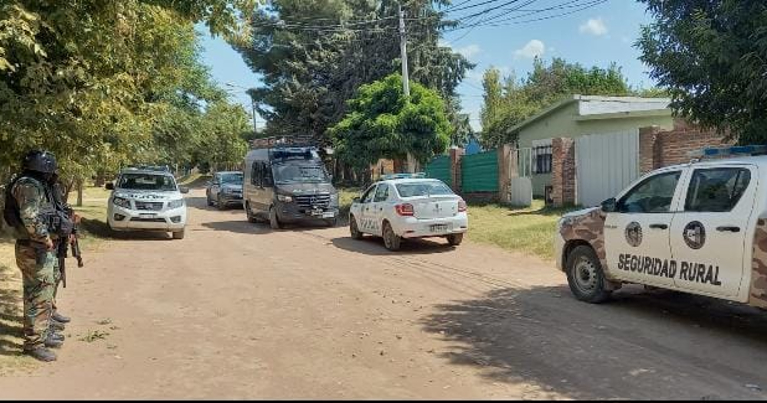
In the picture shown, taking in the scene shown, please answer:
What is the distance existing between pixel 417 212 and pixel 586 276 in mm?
5407

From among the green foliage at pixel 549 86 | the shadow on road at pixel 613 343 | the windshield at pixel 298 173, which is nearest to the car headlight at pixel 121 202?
the windshield at pixel 298 173

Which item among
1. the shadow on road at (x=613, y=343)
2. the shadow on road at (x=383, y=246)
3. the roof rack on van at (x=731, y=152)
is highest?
the roof rack on van at (x=731, y=152)

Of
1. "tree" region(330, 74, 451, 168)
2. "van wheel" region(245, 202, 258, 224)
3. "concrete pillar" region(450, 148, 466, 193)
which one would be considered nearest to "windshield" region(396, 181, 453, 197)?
"tree" region(330, 74, 451, 168)

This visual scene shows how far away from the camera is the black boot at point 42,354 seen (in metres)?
6.21

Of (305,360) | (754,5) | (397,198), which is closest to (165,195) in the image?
(397,198)

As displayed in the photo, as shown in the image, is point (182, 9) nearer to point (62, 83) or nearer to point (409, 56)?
point (62, 83)

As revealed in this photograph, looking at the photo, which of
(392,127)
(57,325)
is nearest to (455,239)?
(392,127)

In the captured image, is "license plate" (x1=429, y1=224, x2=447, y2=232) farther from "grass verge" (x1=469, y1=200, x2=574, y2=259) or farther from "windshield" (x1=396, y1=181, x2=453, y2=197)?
"grass verge" (x1=469, y1=200, x2=574, y2=259)

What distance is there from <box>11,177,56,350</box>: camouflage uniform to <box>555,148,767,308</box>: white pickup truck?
608 cm

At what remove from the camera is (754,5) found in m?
7.20

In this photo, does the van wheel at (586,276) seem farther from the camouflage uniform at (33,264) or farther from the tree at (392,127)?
the tree at (392,127)

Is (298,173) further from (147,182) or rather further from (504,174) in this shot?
(504,174)

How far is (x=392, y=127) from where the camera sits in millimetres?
20672

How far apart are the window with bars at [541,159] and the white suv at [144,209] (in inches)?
525
